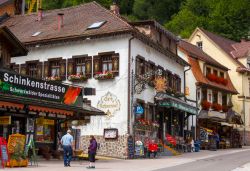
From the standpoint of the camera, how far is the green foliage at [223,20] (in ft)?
252

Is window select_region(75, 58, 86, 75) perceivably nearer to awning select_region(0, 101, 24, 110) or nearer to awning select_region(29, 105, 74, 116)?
awning select_region(29, 105, 74, 116)

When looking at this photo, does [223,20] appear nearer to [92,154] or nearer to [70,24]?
[70,24]

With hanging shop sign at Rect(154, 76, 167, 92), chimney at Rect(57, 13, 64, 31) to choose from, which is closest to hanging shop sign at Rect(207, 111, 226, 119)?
hanging shop sign at Rect(154, 76, 167, 92)

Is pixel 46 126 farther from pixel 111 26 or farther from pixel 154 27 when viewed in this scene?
pixel 154 27

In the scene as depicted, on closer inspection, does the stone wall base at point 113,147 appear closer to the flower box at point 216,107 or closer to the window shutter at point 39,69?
the window shutter at point 39,69

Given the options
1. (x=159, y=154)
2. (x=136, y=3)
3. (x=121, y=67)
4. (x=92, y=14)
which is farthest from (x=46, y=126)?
Result: (x=136, y=3)

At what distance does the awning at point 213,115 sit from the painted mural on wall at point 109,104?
1595 centimetres

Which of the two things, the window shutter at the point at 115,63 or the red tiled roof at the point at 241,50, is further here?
the red tiled roof at the point at 241,50

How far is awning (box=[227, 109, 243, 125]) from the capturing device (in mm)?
52622

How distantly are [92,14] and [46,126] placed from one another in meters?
12.4

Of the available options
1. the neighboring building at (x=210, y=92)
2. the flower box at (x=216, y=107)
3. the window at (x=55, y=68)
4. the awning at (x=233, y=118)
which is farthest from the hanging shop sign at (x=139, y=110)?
the awning at (x=233, y=118)

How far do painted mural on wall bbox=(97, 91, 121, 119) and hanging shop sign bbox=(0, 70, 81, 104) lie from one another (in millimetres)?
5455

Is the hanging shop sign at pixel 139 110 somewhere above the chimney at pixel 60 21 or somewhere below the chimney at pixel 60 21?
below

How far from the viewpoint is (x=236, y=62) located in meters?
59.2
